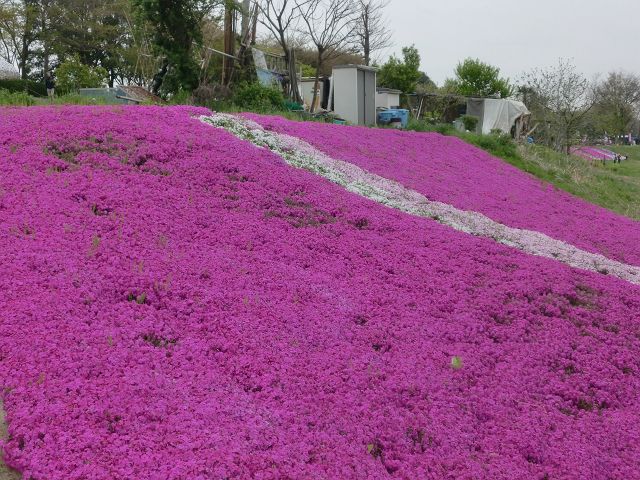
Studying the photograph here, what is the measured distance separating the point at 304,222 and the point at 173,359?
11.6ft

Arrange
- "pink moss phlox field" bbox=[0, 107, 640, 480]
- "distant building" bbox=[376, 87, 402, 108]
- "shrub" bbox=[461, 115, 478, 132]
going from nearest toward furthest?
"pink moss phlox field" bbox=[0, 107, 640, 480], "shrub" bbox=[461, 115, 478, 132], "distant building" bbox=[376, 87, 402, 108]

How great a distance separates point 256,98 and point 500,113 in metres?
22.0

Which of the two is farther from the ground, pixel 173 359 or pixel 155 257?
pixel 155 257

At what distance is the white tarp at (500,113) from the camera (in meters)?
34.8

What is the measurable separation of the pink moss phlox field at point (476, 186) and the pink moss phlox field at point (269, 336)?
3350 mm

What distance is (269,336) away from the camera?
4.75m

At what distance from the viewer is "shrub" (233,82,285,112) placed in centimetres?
1707

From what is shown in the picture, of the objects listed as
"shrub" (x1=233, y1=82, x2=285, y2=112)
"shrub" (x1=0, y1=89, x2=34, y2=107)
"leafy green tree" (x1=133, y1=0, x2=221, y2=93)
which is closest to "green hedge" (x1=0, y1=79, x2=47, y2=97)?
"leafy green tree" (x1=133, y1=0, x2=221, y2=93)

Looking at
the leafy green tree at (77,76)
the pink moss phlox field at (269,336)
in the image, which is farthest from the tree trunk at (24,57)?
the pink moss phlox field at (269,336)

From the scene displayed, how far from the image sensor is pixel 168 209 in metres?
6.58

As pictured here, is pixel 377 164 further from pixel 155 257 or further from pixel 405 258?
pixel 155 257

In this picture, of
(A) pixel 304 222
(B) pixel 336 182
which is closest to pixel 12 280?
(A) pixel 304 222

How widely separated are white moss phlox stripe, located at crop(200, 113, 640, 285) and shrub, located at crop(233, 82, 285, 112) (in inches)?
222

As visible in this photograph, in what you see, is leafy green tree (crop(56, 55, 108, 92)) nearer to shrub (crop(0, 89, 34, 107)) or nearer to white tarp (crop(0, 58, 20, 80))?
white tarp (crop(0, 58, 20, 80))
